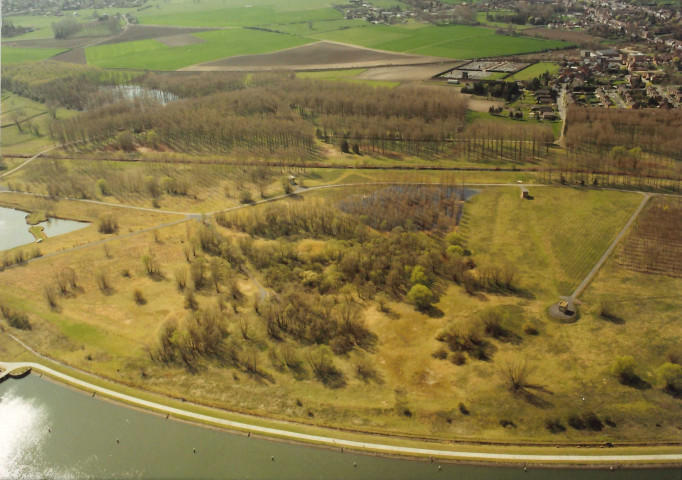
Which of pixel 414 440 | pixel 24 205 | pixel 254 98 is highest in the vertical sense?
pixel 254 98

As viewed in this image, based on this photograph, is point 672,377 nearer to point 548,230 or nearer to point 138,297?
point 548,230

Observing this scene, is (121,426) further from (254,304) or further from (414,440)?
(414,440)

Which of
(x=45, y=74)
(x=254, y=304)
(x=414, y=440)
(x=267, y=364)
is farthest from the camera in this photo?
(x=45, y=74)

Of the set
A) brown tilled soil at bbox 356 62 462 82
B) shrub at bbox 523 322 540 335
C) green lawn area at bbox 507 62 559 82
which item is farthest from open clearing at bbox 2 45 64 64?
shrub at bbox 523 322 540 335

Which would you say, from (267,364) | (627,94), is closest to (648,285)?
(267,364)

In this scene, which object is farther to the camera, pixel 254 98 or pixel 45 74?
pixel 45 74
